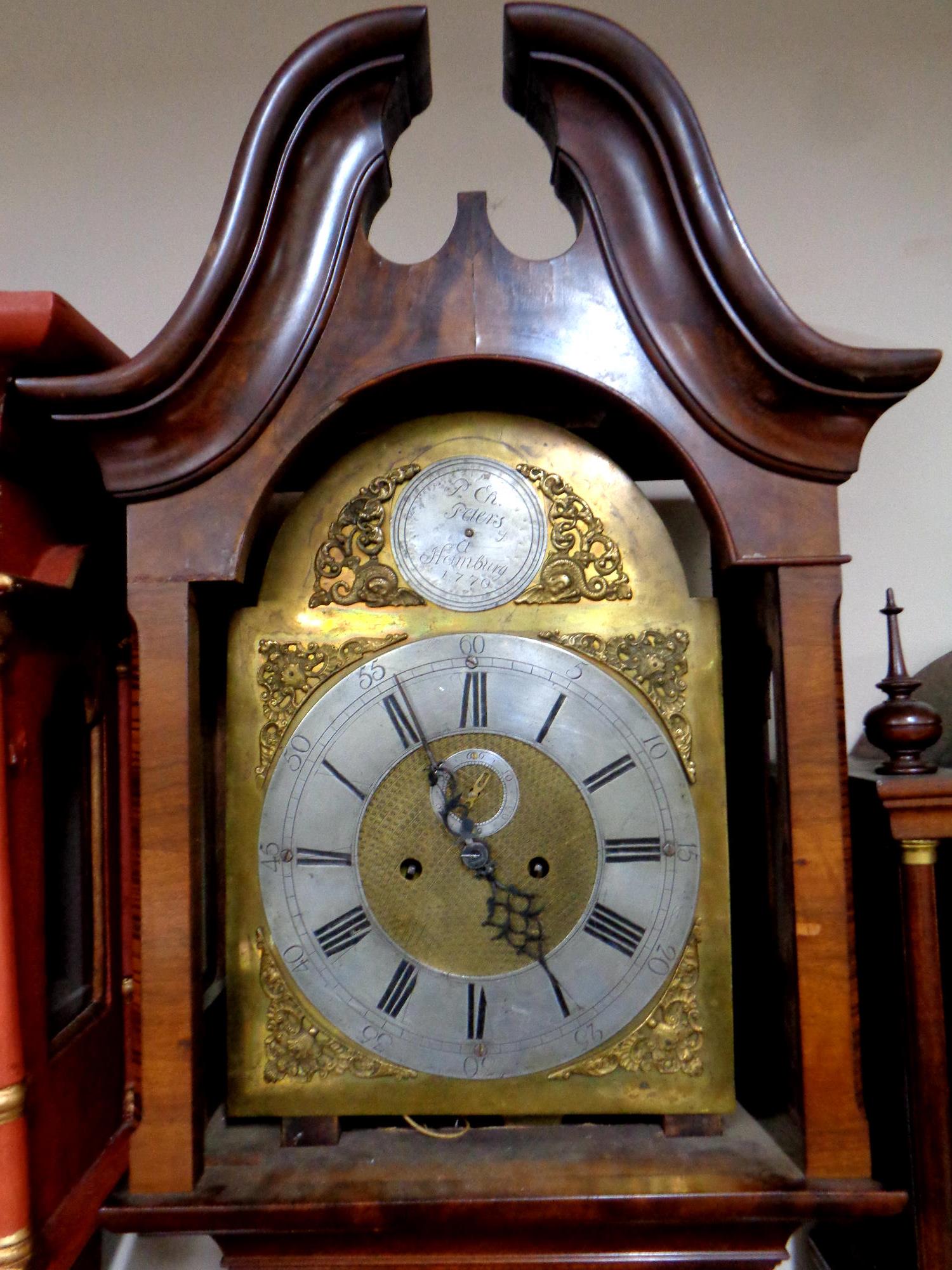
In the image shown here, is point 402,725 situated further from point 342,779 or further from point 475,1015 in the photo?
point 475,1015

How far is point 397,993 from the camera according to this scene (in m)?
1.04

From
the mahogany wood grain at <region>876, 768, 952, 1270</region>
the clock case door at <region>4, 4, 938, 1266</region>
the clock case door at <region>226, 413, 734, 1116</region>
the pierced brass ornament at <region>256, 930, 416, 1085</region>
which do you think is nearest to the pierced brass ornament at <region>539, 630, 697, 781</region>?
the clock case door at <region>226, 413, 734, 1116</region>

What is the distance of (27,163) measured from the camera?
158 centimetres

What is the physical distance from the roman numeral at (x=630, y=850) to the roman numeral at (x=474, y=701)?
186 mm

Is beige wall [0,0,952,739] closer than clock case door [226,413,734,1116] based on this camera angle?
No

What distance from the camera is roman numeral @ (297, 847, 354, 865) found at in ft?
3.48

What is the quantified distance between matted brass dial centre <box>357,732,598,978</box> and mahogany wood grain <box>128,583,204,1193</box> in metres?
0.19

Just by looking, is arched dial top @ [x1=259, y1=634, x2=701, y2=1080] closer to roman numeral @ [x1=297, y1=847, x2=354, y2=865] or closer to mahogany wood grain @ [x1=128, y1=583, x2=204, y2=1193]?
roman numeral @ [x1=297, y1=847, x2=354, y2=865]

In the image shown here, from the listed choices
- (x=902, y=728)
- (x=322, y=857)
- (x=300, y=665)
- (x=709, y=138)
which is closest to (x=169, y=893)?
(x=322, y=857)

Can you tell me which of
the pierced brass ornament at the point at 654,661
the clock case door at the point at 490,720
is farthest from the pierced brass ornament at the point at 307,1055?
the pierced brass ornament at the point at 654,661

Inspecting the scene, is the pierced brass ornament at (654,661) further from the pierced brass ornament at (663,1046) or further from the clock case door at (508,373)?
the pierced brass ornament at (663,1046)

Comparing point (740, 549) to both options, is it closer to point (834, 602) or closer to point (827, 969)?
point (834, 602)

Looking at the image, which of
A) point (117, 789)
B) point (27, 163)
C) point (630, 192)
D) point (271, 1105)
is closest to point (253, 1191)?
point (271, 1105)

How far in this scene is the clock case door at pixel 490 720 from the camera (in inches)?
40.8
